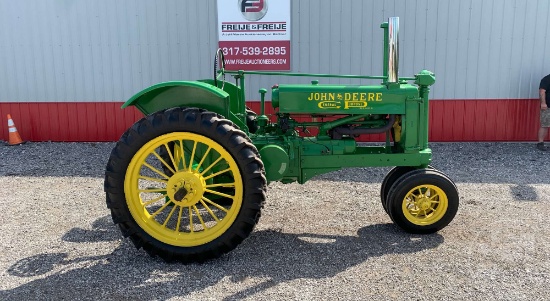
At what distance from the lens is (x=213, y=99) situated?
3.95 metres

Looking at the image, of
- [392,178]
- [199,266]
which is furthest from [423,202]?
[199,266]

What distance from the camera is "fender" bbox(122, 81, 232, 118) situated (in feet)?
12.7

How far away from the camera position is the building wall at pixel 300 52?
7637mm

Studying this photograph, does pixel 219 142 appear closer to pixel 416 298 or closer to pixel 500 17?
pixel 416 298

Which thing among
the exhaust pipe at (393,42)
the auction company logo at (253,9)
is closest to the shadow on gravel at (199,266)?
the exhaust pipe at (393,42)

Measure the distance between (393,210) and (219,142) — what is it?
1.55m

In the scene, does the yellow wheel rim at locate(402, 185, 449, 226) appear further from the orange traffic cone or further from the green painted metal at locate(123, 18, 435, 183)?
the orange traffic cone

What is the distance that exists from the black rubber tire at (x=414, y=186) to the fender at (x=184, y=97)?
148 centimetres

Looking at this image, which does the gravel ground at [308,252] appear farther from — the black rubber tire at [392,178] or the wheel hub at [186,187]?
the wheel hub at [186,187]

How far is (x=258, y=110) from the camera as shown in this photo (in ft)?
26.1

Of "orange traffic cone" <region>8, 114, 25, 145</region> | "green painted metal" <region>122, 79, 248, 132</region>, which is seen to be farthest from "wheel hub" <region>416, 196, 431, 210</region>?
"orange traffic cone" <region>8, 114, 25, 145</region>

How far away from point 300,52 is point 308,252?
4.40 meters

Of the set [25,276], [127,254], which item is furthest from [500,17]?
[25,276]

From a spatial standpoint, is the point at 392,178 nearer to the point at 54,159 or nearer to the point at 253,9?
the point at 253,9
